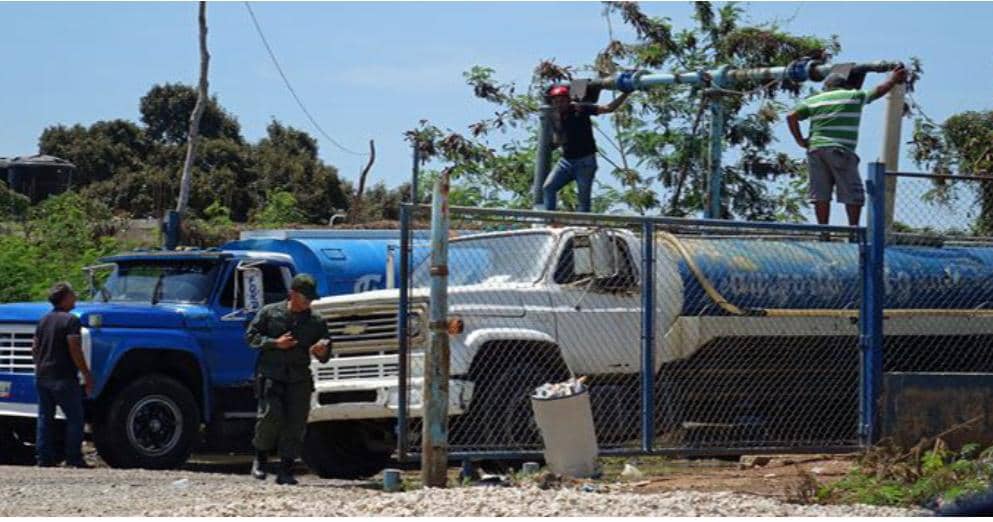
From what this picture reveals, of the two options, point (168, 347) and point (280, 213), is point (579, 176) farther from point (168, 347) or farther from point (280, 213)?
point (280, 213)

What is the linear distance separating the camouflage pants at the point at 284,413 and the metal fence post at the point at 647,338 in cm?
266

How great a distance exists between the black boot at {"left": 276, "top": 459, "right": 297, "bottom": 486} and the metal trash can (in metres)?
2.24

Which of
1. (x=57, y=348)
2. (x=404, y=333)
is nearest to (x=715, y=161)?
(x=404, y=333)

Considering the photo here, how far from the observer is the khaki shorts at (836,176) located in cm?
1395

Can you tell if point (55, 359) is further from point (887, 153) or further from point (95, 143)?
point (95, 143)

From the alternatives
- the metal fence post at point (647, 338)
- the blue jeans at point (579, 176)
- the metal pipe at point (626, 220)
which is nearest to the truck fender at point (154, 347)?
the blue jeans at point (579, 176)

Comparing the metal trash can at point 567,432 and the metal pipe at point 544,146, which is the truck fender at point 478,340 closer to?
the metal trash can at point 567,432

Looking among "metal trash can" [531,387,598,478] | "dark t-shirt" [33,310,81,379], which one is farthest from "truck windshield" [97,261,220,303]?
"metal trash can" [531,387,598,478]

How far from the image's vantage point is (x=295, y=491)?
36.5ft

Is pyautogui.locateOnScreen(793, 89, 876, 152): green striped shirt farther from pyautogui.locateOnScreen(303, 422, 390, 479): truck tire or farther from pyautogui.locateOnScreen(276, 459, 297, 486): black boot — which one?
pyautogui.locateOnScreen(276, 459, 297, 486): black boot

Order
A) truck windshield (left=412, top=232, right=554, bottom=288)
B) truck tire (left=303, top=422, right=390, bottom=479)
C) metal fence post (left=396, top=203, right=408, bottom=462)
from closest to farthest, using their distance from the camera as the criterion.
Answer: metal fence post (left=396, top=203, right=408, bottom=462), truck windshield (left=412, top=232, right=554, bottom=288), truck tire (left=303, top=422, right=390, bottom=479)

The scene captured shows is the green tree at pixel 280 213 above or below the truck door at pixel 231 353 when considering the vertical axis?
above

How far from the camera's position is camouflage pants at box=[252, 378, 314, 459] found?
40.3 ft

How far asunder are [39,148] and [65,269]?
2784cm
